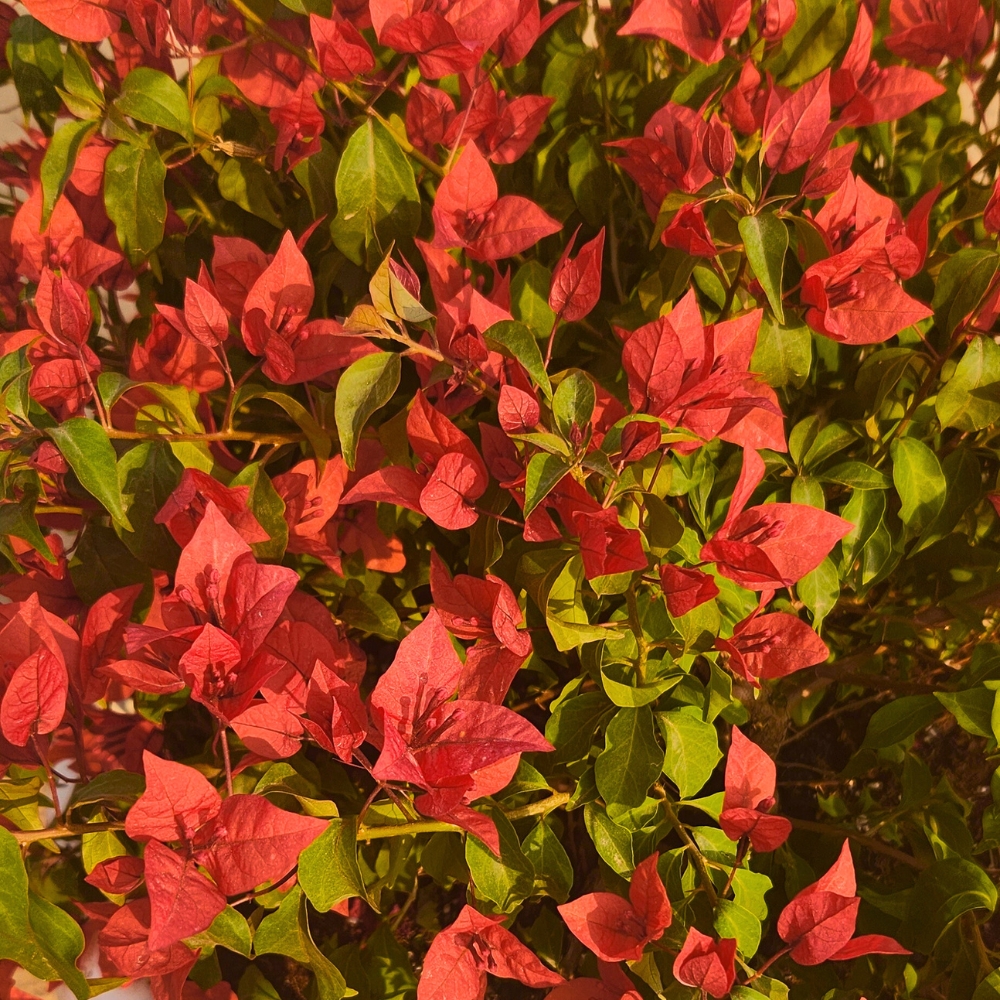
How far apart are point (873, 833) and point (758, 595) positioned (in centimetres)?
21

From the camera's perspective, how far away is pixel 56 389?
46cm

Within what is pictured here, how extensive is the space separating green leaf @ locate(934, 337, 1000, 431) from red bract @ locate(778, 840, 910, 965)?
0.23 m

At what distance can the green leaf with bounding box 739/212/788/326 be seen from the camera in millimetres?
378

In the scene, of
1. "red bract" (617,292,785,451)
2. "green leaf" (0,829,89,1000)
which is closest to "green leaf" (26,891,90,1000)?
"green leaf" (0,829,89,1000)

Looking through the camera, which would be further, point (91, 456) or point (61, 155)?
point (61, 155)

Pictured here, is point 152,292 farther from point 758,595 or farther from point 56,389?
point 758,595

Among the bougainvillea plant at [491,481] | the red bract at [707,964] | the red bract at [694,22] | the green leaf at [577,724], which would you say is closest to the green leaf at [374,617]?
the bougainvillea plant at [491,481]

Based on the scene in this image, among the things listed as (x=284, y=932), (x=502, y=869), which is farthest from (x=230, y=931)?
(x=502, y=869)

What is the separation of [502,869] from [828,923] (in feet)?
0.52

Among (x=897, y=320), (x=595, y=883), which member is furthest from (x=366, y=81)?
(x=595, y=883)

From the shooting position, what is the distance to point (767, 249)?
0.38 metres

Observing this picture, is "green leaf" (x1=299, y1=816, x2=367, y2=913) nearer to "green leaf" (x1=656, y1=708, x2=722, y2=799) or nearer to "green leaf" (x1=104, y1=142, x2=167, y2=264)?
"green leaf" (x1=656, y1=708, x2=722, y2=799)

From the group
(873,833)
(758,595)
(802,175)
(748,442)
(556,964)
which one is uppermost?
(802,175)

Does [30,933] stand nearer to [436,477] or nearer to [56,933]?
[56,933]
